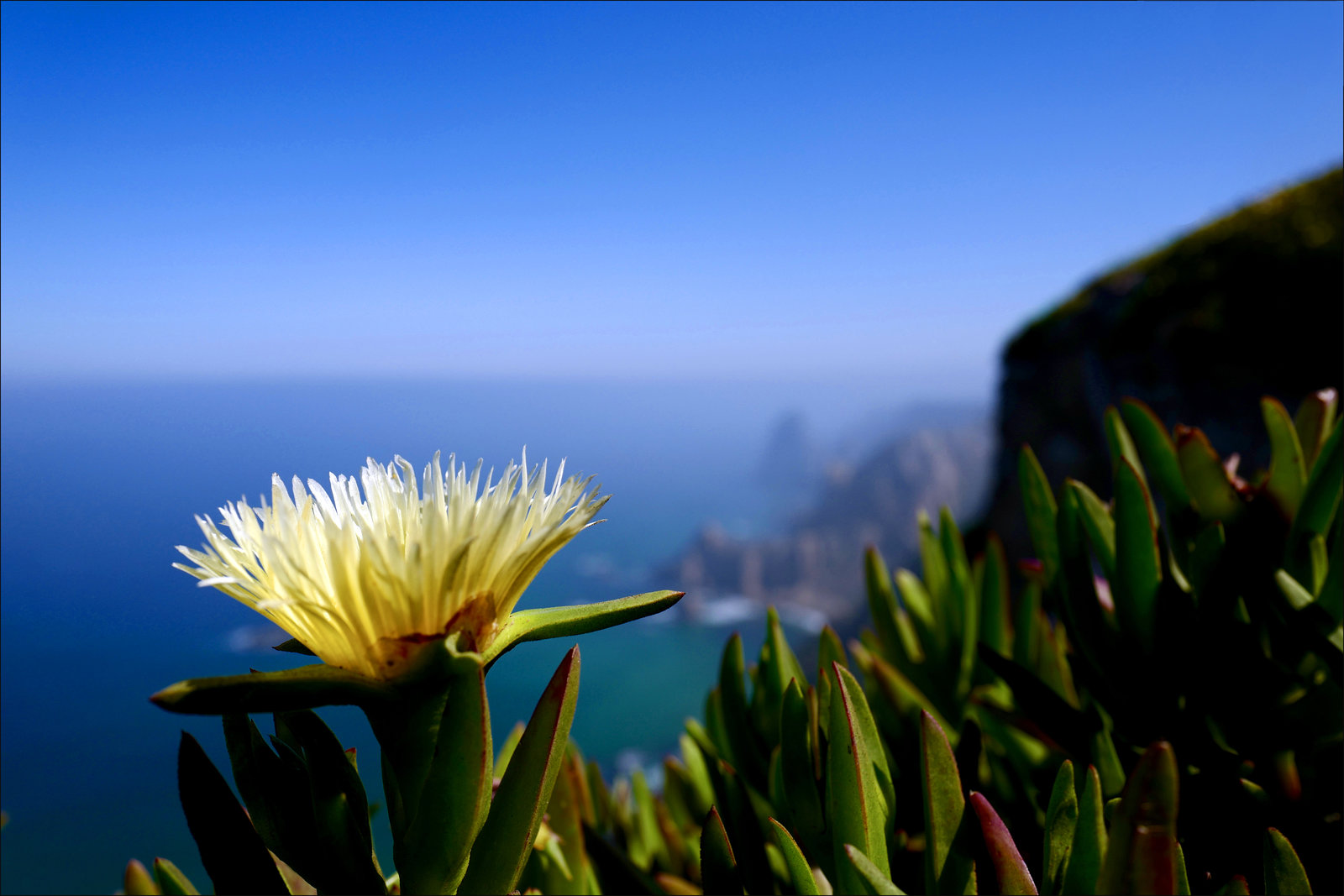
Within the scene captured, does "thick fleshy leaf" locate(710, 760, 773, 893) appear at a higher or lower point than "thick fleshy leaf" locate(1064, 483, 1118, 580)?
lower

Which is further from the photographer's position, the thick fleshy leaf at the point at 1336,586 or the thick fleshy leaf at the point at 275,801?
the thick fleshy leaf at the point at 1336,586

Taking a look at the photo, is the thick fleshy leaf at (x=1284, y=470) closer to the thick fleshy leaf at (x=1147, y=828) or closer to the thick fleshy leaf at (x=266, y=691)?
the thick fleshy leaf at (x=1147, y=828)

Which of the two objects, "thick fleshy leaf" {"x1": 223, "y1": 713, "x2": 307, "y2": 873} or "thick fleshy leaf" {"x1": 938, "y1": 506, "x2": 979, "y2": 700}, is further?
"thick fleshy leaf" {"x1": 938, "y1": 506, "x2": 979, "y2": 700}

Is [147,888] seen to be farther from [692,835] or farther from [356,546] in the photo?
[692,835]

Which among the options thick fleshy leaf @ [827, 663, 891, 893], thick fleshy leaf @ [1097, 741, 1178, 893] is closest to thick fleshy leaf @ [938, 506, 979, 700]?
thick fleshy leaf @ [827, 663, 891, 893]

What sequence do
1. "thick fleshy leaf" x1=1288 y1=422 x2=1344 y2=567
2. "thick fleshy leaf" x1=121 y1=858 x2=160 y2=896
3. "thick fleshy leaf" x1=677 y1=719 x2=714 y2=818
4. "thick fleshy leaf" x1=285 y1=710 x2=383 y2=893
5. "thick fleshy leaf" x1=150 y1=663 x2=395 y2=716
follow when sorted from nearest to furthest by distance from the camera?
1. "thick fleshy leaf" x1=150 y1=663 x2=395 y2=716
2. "thick fleshy leaf" x1=285 y1=710 x2=383 y2=893
3. "thick fleshy leaf" x1=121 y1=858 x2=160 y2=896
4. "thick fleshy leaf" x1=1288 y1=422 x2=1344 y2=567
5. "thick fleshy leaf" x1=677 y1=719 x2=714 y2=818

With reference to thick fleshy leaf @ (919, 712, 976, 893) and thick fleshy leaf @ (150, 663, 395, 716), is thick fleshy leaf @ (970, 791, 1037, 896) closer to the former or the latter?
thick fleshy leaf @ (919, 712, 976, 893)

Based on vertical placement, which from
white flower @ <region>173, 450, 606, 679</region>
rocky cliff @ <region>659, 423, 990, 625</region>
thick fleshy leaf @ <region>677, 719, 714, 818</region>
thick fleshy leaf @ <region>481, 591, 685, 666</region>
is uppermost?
white flower @ <region>173, 450, 606, 679</region>

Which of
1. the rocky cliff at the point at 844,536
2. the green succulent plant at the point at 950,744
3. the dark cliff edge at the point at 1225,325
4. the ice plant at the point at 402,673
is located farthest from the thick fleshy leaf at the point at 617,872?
the rocky cliff at the point at 844,536
